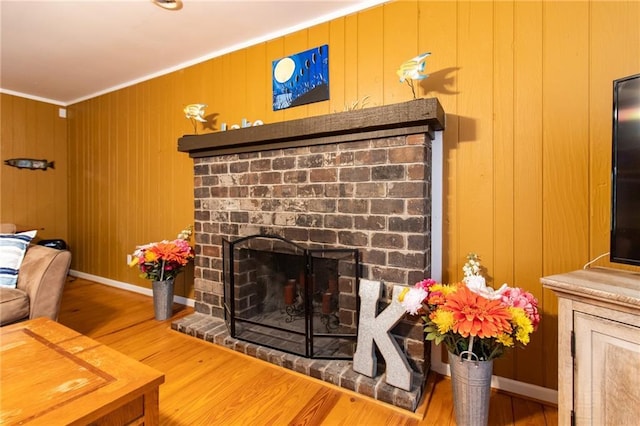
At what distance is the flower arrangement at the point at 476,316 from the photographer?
1.22 meters

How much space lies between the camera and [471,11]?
170cm

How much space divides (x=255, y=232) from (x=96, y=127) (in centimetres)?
297

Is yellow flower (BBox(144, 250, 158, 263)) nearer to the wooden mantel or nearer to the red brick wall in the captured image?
the red brick wall

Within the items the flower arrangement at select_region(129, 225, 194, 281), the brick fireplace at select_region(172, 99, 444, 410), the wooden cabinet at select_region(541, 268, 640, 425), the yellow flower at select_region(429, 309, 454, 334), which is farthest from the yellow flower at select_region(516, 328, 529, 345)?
the flower arrangement at select_region(129, 225, 194, 281)

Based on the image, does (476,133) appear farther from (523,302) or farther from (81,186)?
(81,186)

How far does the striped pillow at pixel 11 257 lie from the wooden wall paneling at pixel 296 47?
6.72ft

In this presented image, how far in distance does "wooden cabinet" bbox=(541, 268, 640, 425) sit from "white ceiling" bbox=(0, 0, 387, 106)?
196cm

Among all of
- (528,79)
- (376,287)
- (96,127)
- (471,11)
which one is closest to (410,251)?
(376,287)

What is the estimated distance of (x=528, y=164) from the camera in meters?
1.58

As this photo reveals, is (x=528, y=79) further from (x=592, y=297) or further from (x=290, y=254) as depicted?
(x=290, y=254)

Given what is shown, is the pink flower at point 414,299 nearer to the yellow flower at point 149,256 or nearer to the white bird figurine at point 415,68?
the white bird figurine at point 415,68

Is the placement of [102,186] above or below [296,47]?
below

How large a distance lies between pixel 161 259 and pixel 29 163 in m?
2.69

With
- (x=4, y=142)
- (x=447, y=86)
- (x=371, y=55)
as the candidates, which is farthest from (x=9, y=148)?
(x=447, y=86)
